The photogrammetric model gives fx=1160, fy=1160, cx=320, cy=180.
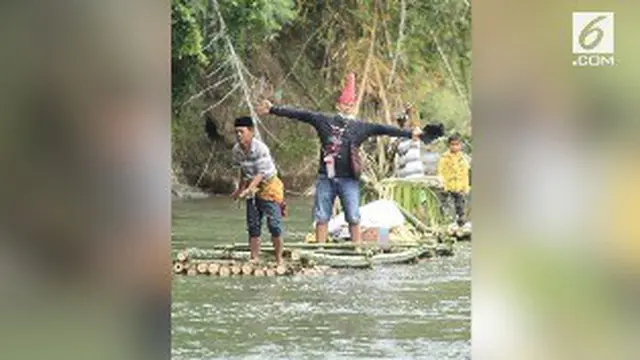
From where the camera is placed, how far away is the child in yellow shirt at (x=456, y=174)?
5.49 m

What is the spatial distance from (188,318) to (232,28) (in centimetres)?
139

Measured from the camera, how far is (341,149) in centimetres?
558

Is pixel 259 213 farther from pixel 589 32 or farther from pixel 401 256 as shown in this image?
pixel 589 32

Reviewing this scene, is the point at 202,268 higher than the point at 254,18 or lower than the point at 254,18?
lower

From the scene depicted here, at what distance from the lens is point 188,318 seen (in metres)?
5.51

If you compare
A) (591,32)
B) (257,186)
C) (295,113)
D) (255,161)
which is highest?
(591,32)

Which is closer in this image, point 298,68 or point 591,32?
point 591,32

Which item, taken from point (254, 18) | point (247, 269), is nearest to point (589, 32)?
point (254, 18)

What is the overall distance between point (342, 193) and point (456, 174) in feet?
1.81

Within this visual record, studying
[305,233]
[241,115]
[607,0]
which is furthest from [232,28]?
[607,0]

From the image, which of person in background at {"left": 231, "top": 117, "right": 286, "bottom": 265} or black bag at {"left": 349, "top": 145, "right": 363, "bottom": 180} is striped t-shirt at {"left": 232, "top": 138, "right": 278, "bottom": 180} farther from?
black bag at {"left": 349, "top": 145, "right": 363, "bottom": 180}

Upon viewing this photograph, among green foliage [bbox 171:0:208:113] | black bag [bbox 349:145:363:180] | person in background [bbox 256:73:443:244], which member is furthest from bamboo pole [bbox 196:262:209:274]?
black bag [bbox 349:145:363:180]

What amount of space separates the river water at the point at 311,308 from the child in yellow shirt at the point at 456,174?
0.66 ft

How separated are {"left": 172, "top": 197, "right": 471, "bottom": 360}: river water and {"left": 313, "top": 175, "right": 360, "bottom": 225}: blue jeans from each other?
0.23 ft
